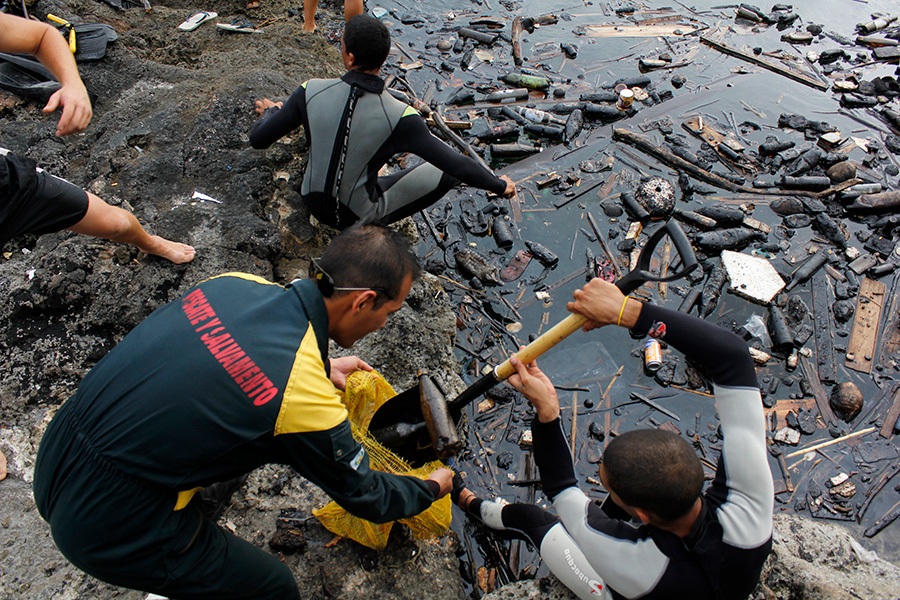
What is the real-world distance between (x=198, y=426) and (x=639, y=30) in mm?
10353

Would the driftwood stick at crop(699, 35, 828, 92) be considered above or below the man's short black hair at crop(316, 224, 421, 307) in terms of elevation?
below

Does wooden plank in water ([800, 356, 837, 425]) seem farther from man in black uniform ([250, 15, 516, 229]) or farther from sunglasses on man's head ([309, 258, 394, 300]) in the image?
sunglasses on man's head ([309, 258, 394, 300])

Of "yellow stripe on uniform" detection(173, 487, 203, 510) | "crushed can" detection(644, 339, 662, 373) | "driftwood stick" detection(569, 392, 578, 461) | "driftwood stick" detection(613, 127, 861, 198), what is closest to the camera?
"yellow stripe on uniform" detection(173, 487, 203, 510)

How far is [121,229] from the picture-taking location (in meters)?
4.08

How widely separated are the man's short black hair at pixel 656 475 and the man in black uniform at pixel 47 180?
368 centimetres

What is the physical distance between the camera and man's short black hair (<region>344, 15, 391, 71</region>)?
443 cm

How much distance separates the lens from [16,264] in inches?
178

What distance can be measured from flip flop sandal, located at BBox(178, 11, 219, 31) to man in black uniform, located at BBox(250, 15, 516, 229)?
3.88 meters

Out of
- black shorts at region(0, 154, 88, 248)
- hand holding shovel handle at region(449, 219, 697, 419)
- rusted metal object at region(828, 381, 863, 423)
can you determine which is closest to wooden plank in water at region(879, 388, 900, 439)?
rusted metal object at region(828, 381, 863, 423)

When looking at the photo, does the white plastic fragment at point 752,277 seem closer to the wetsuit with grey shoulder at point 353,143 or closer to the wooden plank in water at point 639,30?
the wetsuit with grey shoulder at point 353,143

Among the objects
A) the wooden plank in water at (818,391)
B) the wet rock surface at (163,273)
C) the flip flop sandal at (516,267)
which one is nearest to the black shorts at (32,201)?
the wet rock surface at (163,273)

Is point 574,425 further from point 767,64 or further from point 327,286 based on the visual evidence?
point 767,64

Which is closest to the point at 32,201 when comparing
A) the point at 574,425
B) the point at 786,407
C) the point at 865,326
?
the point at 574,425

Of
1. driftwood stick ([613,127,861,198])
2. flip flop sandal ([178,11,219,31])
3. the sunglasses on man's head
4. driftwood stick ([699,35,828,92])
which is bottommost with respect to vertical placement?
driftwood stick ([613,127,861,198])
